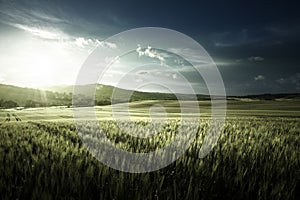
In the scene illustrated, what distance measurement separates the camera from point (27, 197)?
9.34ft

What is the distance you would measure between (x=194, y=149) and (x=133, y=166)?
6.51 ft

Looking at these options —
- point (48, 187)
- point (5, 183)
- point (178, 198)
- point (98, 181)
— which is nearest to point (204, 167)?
point (178, 198)

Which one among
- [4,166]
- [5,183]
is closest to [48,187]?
[5,183]

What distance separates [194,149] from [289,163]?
1601mm

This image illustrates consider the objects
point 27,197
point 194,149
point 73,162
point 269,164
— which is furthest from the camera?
point 194,149

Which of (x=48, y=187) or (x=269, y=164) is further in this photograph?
(x=269, y=164)

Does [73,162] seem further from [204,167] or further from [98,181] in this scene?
[204,167]

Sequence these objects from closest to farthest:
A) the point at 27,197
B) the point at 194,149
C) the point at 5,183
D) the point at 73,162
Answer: the point at 27,197 < the point at 5,183 < the point at 73,162 < the point at 194,149

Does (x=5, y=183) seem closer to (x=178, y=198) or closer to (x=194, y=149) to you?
(x=178, y=198)

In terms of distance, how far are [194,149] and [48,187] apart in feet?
10.1

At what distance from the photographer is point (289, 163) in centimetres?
460

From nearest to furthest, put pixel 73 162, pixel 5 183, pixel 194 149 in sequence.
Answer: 1. pixel 5 183
2. pixel 73 162
3. pixel 194 149

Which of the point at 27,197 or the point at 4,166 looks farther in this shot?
the point at 4,166

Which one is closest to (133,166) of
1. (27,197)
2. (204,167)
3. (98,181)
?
(98,181)
